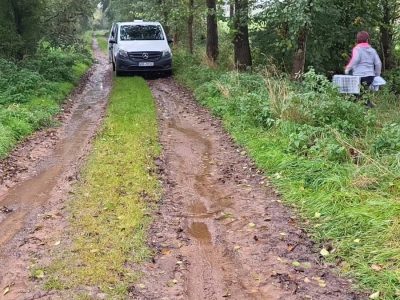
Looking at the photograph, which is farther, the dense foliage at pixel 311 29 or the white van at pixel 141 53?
the white van at pixel 141 53

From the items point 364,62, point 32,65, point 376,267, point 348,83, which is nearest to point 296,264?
point 376,267

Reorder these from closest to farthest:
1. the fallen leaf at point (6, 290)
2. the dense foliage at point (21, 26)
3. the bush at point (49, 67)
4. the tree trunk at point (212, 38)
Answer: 1. the fallen leaf at point (6, 290)
2. the bush at point (49, 67)
3. the dense foliage at point (21, 26)
4. the tree trunk at point (212, 38)

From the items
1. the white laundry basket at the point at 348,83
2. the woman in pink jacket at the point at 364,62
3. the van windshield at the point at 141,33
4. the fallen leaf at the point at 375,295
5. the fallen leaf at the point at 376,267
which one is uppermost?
the van windshield at the point at 141,33

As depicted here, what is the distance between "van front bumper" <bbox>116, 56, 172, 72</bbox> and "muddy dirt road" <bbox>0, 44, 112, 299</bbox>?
556 cm

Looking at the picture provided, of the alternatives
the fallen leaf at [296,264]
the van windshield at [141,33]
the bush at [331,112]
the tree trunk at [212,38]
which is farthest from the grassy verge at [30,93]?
the fallen leaf at [296,264]

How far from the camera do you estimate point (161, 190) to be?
6.10 meters

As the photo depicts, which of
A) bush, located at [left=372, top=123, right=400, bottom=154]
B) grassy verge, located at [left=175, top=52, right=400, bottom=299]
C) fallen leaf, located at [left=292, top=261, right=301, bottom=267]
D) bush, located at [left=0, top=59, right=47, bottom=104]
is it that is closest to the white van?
bush, located at [left=0, top=59, right=47, bottom=104]

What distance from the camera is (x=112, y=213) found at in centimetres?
531

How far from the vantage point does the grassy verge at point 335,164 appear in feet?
14.2

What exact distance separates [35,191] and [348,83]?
6223mm

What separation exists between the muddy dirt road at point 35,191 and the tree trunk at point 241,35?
16.5 ft

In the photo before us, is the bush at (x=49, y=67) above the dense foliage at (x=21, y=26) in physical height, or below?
below

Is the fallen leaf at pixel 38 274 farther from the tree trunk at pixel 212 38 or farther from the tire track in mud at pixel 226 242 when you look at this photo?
the tree trunk at pixel 212 38

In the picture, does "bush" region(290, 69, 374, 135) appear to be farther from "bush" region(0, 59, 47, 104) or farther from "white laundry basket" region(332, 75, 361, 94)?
"bush" region(0, 59, 47, 104)
